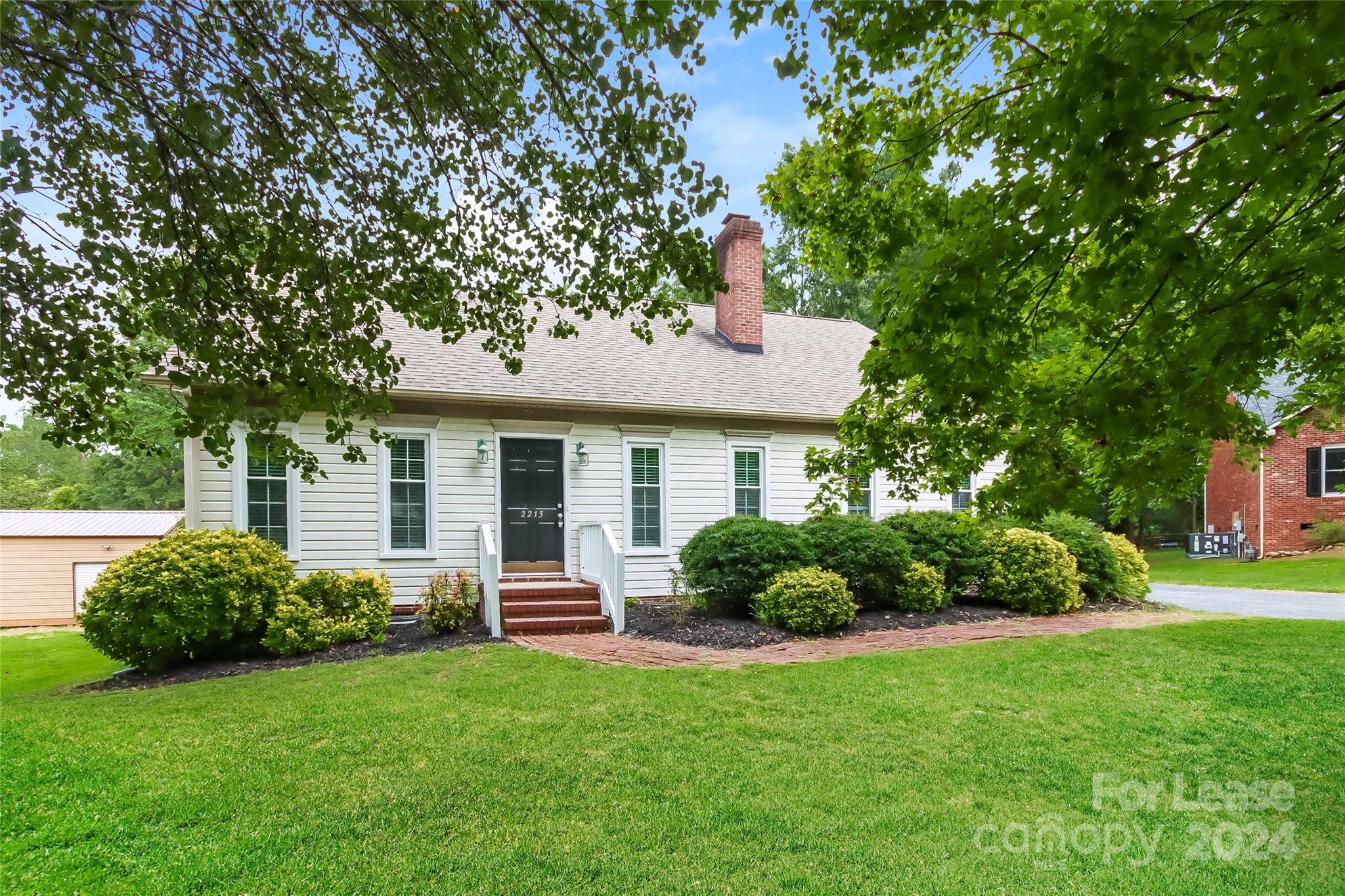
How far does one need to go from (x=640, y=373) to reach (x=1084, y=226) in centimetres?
900

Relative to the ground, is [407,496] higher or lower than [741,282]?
lower

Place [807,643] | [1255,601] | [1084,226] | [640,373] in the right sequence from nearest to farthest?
[1084,226], [807,643], [640,373], [1255,601]

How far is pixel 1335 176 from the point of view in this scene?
2613mm

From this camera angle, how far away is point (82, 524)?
15.5m

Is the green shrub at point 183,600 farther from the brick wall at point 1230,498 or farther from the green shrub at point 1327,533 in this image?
the green shrub at point 1327,533

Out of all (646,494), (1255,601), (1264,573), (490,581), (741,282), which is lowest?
(1264,573)

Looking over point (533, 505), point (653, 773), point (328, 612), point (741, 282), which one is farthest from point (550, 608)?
point (741, 282)

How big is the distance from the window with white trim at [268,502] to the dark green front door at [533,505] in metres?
2.83

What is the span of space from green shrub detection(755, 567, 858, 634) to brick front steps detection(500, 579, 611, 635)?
2192 millimetres

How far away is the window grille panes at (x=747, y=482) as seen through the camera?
11.6 m

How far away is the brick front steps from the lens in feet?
29.0

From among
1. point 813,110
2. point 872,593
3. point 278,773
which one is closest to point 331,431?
point 278,773

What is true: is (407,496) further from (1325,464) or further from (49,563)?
(1325,464)

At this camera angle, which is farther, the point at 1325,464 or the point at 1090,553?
the point at 1325,464
